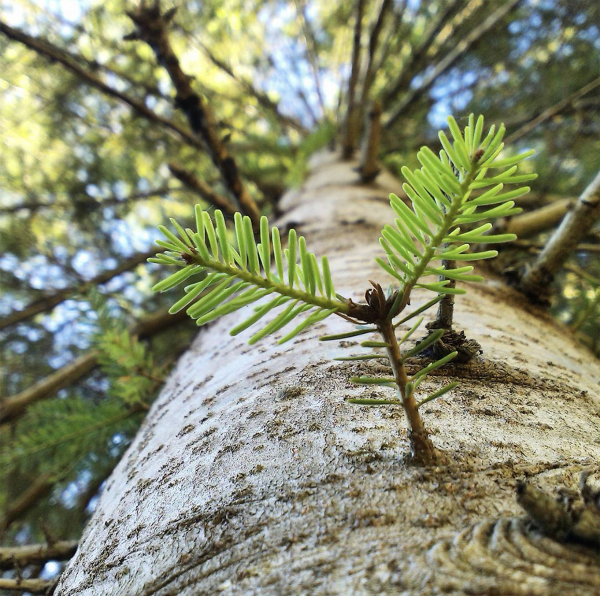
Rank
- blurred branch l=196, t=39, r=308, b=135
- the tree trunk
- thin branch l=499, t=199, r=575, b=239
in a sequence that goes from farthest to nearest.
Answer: blurred branch l=196, t=39, r=308, b=135 < thin branch l=499, t=199, r=575, b=239 < the tree trunk

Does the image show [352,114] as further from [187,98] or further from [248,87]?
[187,98]

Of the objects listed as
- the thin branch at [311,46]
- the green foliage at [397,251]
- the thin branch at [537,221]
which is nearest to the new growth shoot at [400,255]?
the green foliage at [397,251]

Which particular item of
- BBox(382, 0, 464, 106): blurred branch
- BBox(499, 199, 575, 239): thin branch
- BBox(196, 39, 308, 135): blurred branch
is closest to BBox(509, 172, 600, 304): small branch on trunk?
BBox(499, 199, 575, 239): thin branch

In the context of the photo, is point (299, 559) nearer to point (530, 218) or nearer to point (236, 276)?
point (236, 276)

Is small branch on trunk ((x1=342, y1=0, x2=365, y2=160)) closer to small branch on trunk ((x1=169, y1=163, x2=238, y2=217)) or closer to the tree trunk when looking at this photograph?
small branch on trunk ((x1=169, y1=163, x2=238, y2=217))

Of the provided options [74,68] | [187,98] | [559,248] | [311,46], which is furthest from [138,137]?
[559,248]

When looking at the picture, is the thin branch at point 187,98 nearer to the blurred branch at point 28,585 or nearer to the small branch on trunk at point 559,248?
the small branch on trunk at point 559,248

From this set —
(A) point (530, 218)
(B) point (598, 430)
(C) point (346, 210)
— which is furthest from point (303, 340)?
(A) point (530, 218)
